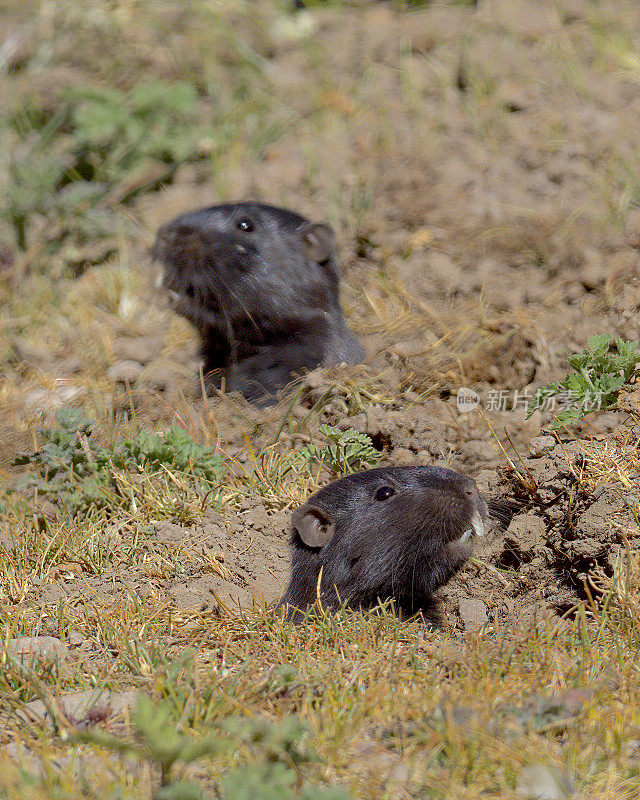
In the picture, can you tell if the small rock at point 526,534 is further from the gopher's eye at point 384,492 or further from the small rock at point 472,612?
the gopher's eye at point 384,492

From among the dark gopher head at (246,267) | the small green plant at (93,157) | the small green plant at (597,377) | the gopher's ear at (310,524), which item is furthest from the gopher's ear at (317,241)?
the small green plant at (93,157)

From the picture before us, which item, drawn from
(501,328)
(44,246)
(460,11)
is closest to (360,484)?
(501,328)

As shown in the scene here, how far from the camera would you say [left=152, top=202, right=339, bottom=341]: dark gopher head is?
4789 millimetres

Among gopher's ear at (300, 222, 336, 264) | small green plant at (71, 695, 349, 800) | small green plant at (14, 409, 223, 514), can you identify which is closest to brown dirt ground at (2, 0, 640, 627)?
small green plant at (14, 409, 223, 514)

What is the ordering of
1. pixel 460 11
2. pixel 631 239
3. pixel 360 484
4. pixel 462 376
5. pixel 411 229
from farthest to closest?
pixel 460 11, pixel 411 229, pixel 631 239, pixel 462 376, pixel 360 484

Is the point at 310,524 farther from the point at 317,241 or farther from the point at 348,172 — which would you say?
the point at 348,172

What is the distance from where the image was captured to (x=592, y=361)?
4109 mm

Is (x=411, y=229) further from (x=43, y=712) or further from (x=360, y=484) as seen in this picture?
(x=43, y=712)

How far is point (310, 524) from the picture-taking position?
11.7ft

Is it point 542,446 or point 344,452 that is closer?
point 542,446

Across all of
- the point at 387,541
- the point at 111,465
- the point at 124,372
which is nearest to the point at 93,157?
the point at 124,372

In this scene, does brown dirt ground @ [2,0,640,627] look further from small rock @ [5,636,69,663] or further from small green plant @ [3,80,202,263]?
small rock @ [5,636,69,663]

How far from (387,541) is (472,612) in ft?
1.66

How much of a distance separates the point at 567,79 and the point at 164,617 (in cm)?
547
